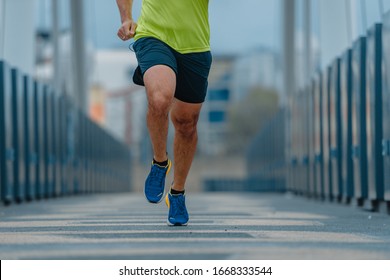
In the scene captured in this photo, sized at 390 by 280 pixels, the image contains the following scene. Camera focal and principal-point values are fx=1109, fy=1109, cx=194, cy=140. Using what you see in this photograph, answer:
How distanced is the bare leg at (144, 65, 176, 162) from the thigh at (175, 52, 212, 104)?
269mm

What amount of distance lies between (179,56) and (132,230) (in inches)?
43.7

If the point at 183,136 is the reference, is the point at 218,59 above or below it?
above

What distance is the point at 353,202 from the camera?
39.7 feet

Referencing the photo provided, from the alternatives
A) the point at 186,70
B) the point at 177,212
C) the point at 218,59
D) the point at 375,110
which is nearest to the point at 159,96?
the point at 186,70

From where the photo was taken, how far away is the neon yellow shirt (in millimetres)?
6598

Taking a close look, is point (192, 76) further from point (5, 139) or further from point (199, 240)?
point (5, 139)

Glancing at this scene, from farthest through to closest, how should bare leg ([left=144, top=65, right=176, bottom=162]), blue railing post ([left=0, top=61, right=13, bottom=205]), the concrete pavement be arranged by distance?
blue railing post ([left=0, top=61, right=13, bottom=205]) < bare leg ([left=144, top=65, right=176, bottom=162]) < the concrete pavement

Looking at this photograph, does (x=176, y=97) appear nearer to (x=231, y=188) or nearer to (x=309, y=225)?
(x=309, y=225)

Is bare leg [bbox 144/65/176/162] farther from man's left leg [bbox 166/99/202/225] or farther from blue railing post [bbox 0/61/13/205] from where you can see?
blue railing post [bbox 0/61/13/205]

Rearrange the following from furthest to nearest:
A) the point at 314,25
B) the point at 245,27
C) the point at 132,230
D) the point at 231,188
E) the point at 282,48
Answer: the point at 245,27, the point at 231,188, the point at 282,48, the point at 314,25, the point at 132,230

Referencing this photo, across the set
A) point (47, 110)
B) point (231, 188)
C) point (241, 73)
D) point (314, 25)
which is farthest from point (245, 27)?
point (47, 110)

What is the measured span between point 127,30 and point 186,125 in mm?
677

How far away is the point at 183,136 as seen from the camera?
267 inches

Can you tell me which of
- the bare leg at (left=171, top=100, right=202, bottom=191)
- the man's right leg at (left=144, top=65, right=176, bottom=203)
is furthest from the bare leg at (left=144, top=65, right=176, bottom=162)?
the bare leg at (left=171, top=100, right=202, bottom=191)
